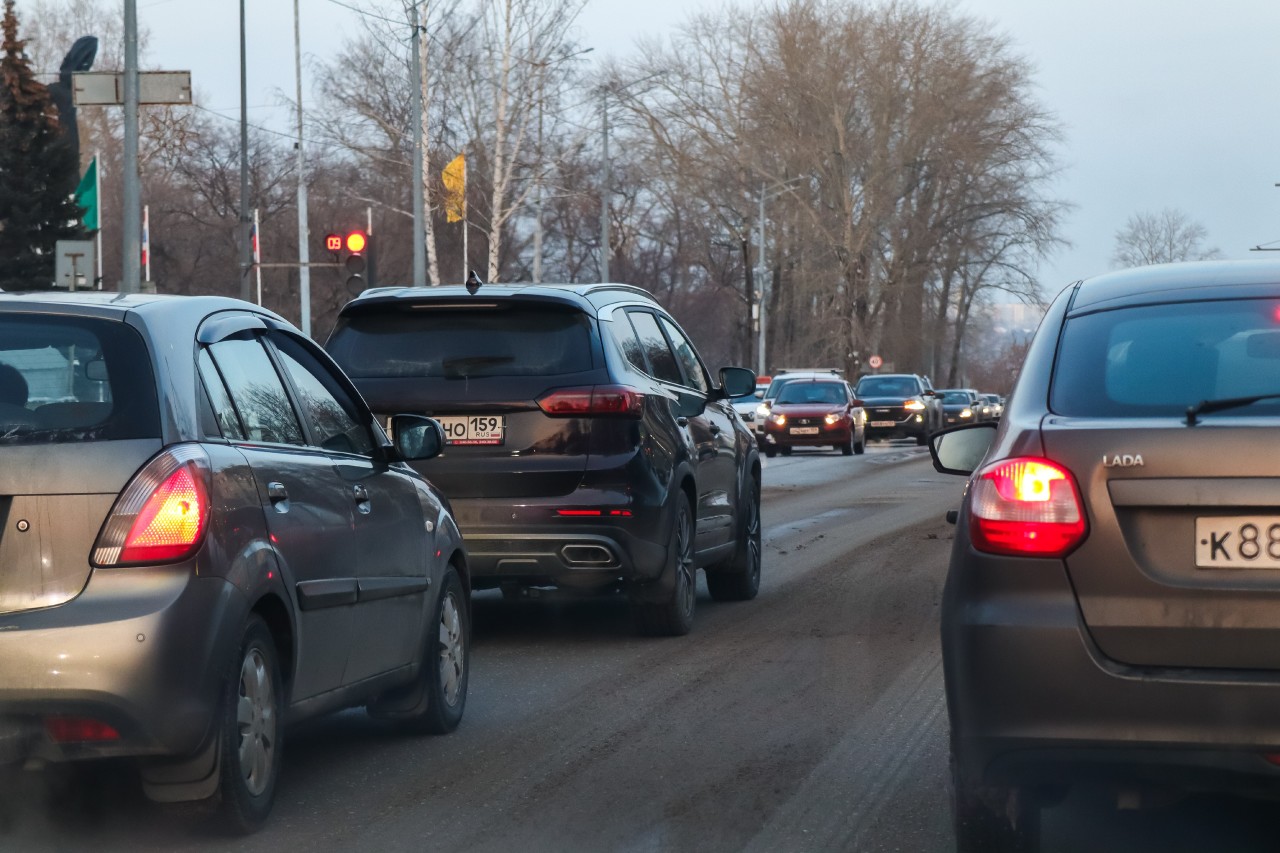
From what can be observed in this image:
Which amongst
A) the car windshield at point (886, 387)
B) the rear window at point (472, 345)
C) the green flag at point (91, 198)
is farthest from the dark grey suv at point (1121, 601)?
the car windshield at point (886, 387)

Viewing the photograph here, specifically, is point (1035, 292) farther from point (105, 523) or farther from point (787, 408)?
point (105, 523)

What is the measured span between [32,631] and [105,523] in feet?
1.04

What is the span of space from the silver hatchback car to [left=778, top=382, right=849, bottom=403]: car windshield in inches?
1310

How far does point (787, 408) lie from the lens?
3819cm

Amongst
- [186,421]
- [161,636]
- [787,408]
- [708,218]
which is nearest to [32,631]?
[161,636]

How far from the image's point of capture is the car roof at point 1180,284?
15.7ft

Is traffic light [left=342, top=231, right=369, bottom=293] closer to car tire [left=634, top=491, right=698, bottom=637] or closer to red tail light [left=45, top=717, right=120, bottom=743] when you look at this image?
car tire [left=634, top=491, right=698, bottom=637]

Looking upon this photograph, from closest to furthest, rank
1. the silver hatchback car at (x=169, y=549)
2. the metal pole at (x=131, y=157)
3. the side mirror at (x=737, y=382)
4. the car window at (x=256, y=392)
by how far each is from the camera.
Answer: the silver hatchback car at (x=169, y=549) < the car window at (x=256, y=392) < the side mirror at (x=737, y=382) < the metal pole at (x=131, y=157)

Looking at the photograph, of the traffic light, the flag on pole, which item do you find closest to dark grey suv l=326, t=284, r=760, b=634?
the traffic light

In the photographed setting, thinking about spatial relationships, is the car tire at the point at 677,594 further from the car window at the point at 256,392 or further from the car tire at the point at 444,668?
the car window at the point at 256,392

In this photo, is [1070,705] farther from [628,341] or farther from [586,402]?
[628,341]

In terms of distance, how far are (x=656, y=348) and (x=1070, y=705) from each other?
5777mm

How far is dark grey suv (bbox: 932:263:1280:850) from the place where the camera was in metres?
3.99

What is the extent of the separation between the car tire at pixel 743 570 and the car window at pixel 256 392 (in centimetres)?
530
